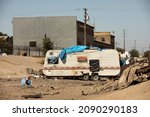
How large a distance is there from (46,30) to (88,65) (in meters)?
21.6

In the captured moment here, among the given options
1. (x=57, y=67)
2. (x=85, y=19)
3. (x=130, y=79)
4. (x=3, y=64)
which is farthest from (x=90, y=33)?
(x=130, y=79)

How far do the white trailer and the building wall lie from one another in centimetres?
1551

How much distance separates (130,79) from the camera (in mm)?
14516

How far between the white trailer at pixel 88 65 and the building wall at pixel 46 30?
50.9 feet

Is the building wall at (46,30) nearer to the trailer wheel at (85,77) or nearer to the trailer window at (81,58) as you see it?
the trailer window at (81,58)

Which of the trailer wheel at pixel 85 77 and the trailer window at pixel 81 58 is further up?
the trailer window at pixel 81 58

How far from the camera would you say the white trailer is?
82.7 feet

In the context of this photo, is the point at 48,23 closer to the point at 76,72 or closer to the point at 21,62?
the point at 21,62

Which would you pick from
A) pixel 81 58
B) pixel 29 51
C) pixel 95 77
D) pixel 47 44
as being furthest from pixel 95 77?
pixel 29 51

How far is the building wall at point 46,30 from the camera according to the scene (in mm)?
42997

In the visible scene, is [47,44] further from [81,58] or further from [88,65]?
[88,65]

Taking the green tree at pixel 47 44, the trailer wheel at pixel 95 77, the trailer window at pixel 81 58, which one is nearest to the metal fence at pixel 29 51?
the green tree at pixel 47 44

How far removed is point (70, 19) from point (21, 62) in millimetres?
7186

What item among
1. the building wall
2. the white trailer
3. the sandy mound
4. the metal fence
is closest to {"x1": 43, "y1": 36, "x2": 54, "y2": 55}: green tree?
the building wall
